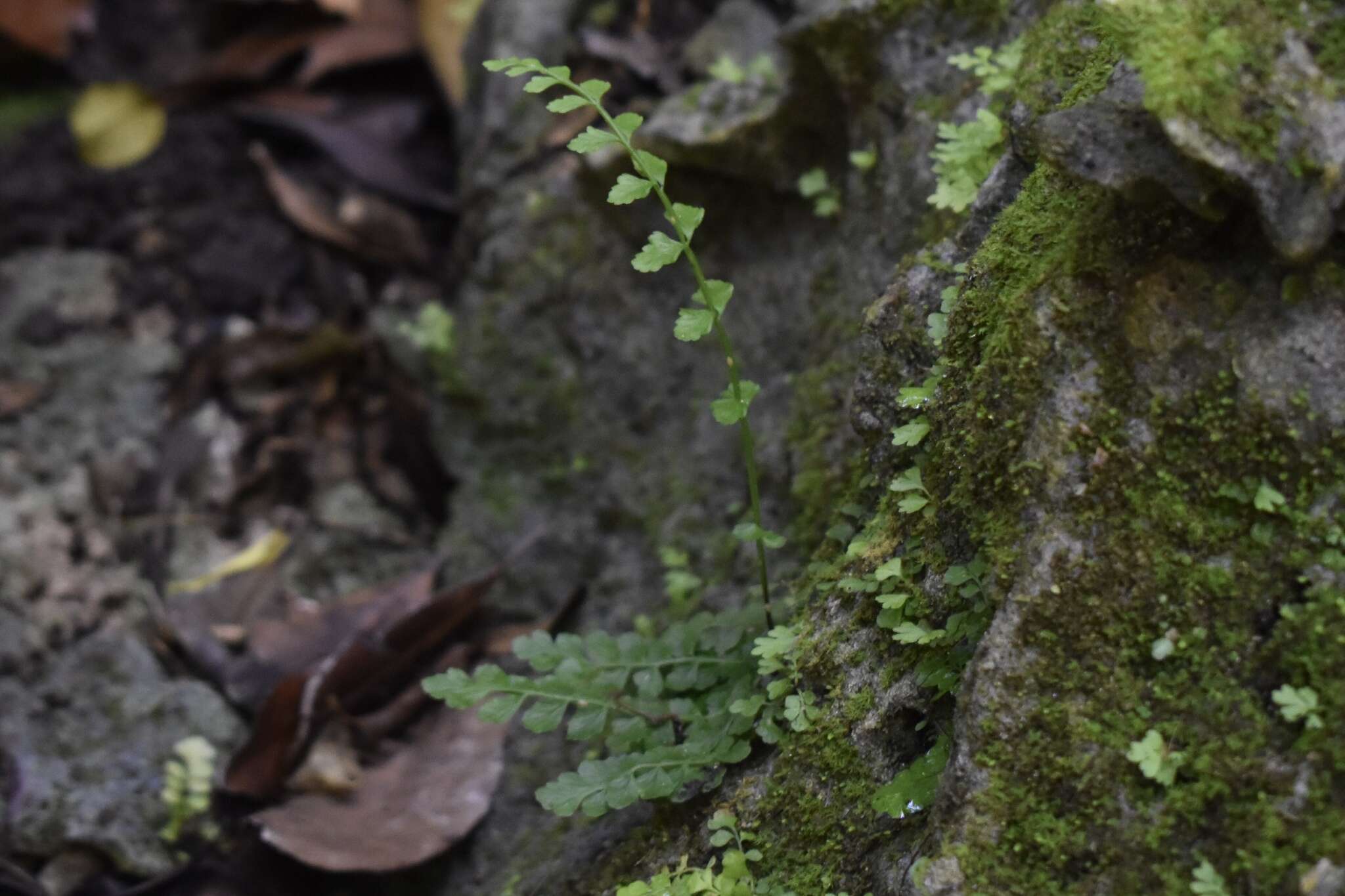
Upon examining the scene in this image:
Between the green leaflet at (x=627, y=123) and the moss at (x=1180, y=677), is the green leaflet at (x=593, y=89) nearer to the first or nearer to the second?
the green leaflet at (x=627, y=123)

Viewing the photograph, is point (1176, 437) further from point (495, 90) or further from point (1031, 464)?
point (495, 90)

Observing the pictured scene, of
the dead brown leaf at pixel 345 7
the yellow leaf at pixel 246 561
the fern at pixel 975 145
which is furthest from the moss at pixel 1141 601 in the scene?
the dead brown leaf at pixel 345 7

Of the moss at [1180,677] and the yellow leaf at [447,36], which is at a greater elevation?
the moss at [1180,677]

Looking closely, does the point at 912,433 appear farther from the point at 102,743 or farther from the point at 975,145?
the point at 102,743

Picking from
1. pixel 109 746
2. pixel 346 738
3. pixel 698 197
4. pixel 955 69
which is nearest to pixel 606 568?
pixel 346 738

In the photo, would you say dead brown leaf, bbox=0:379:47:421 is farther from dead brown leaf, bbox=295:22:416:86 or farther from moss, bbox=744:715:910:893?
moss, bbox=744:715:910:893
